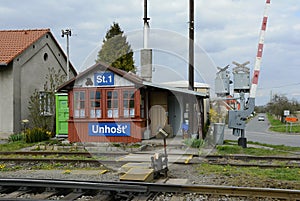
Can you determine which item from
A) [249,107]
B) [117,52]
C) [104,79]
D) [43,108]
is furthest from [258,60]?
[117,52]

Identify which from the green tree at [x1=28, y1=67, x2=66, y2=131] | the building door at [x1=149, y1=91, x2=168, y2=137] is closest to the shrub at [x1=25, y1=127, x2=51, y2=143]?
the green tree at [x1=28, y1=67, x2=66, y2=131]

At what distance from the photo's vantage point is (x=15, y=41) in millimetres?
21422

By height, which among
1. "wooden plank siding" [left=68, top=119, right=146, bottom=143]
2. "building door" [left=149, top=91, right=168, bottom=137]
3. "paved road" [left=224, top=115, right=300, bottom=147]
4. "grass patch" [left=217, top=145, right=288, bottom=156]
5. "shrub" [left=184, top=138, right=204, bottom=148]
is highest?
"building door" [left=149, top=91, right=168, bottom=137]

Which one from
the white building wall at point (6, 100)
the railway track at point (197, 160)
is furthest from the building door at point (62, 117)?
the railway track at point (197, 160)

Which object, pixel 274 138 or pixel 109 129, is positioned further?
pixel 274 138

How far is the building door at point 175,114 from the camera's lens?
1711cm

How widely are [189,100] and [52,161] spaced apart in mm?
7743

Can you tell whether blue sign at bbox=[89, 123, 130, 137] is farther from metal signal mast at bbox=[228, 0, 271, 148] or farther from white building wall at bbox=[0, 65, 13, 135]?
white building wall at bbox=[0, 65, 13, 135]

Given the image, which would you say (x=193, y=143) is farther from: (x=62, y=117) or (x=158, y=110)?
(x=62, y=117)

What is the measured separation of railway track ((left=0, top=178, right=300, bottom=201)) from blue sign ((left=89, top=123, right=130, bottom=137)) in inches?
312

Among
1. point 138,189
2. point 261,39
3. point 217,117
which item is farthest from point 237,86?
point 138,189

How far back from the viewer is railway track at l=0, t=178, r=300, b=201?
6.28 meters

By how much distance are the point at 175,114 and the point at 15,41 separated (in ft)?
37.3

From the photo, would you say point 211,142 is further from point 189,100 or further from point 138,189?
point 138,189
